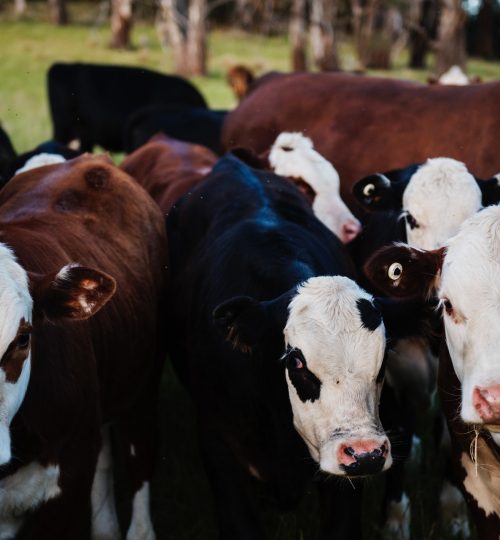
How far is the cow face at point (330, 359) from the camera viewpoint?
348cm

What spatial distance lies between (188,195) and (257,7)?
36.6 m

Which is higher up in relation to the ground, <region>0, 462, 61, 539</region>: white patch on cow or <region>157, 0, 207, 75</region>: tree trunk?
<region>0, 462, 61, 539</region>: white patch on cow

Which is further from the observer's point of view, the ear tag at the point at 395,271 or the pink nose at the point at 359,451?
the ear tag at the point at 395,271

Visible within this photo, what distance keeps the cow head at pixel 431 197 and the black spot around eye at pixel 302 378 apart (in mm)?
1629

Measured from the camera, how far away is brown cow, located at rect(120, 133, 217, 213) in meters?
6.36

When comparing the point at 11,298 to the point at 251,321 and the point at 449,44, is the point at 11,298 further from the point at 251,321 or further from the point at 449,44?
the point at 449,44

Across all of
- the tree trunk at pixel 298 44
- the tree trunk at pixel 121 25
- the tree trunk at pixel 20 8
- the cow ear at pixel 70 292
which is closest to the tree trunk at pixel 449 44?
the tree trunk at pixel 298 44

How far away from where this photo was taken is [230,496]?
422 centimetres

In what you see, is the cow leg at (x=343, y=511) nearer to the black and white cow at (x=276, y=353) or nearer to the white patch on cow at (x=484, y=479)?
the black and white cow at (x=276, y=353)

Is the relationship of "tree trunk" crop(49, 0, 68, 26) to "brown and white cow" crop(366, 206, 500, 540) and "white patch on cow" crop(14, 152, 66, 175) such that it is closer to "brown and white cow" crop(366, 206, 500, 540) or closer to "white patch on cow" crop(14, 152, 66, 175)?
"white patch on cow" crop(14, 152, 66, 175)

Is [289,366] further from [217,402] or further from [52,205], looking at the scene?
[52,205]

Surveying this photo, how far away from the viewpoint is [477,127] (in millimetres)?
6797

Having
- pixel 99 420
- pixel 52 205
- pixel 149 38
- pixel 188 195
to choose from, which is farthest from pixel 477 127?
pixel 149 38

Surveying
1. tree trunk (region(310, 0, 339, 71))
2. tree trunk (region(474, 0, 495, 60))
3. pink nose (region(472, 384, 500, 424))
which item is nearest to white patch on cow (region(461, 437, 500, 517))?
pink nose (region(472, 384, 500, 424))
